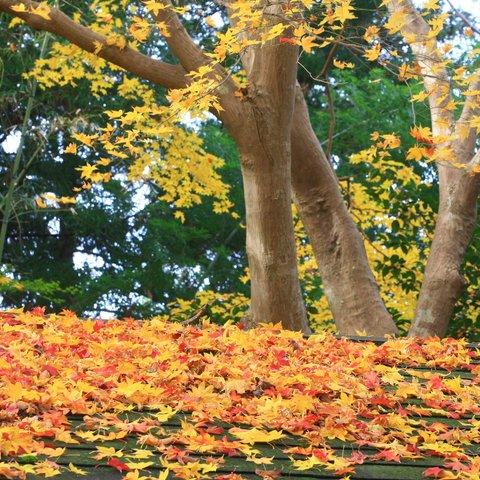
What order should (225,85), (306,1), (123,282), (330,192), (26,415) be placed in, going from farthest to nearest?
1. (123,282)
2. (330,192)
3. (225,85)
4. (306,1)
5. (26,415)

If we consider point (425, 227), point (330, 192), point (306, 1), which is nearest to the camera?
point (306, 1)

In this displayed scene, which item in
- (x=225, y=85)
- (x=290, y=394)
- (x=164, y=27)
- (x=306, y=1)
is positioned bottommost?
(x=290, y=394)

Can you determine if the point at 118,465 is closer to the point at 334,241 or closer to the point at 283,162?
the point at 283,162

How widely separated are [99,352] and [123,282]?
12599mm

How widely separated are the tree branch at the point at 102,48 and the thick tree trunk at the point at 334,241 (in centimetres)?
125

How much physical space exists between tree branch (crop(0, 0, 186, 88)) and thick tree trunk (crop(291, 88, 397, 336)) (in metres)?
1.25

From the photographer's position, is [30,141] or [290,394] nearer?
[290,394]

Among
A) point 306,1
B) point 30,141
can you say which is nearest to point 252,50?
point 306,1

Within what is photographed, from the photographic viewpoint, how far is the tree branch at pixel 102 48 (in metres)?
7.61

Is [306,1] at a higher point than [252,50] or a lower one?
lower

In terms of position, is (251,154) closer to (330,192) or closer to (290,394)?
(330,192)

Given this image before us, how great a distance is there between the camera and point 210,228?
769 inches

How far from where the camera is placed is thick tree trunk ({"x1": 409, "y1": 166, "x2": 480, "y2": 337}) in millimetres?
8312

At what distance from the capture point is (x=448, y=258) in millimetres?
8344
